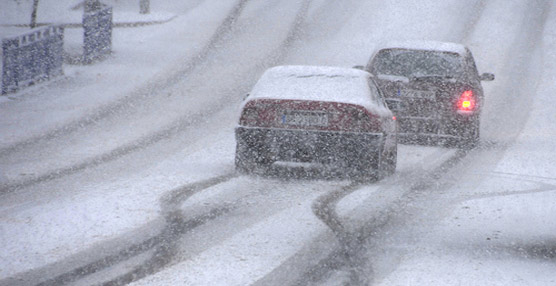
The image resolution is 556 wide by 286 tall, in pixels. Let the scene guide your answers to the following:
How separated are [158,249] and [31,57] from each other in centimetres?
1245

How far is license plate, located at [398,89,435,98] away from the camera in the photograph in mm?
12555

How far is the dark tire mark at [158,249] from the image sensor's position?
542 centimetres

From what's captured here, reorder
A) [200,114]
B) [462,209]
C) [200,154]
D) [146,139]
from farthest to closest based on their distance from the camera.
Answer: [200,114], [146,139], [200,154], [462,209]

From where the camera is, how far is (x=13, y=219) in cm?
707

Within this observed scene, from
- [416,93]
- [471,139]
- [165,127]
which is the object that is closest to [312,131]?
[416,93]

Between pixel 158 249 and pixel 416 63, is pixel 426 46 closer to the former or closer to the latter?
pixel 416 63

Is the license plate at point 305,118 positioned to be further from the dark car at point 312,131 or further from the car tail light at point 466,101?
the car tail light at point 466,101

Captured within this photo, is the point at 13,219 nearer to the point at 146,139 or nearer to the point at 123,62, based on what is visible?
the point at 146,139

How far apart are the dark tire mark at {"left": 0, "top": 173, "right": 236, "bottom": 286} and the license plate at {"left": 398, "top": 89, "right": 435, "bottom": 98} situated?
4957 mm

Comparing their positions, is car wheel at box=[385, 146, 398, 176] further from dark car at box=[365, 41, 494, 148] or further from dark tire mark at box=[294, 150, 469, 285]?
dark car at box=[365, 41, 494, 148]

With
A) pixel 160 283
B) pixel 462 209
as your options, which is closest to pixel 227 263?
pixel 160 283

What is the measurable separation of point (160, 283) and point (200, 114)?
1011 cm

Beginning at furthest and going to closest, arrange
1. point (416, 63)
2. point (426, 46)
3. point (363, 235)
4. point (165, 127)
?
point (165, 127) → point (426, 46) → point (416, 63) → point (363, 235)

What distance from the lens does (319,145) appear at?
9.22 meters
